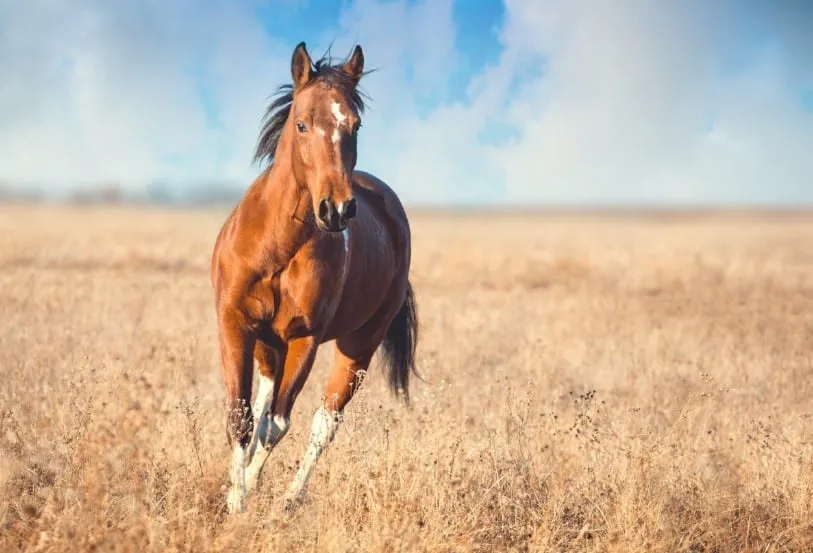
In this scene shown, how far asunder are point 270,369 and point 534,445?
1937 mm

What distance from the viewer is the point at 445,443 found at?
5824mm

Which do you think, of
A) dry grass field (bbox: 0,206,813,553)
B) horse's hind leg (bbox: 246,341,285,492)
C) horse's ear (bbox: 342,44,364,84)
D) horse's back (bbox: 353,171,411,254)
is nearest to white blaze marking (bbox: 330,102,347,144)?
horse's ear (bbox: 342,44,364,84)

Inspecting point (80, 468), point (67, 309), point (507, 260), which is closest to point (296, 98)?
point (80, 468)

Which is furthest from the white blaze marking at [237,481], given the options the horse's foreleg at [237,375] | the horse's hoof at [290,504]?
the horse's hoof at [290,504]

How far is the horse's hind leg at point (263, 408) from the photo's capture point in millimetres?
5403

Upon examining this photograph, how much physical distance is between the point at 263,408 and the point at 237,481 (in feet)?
1.88

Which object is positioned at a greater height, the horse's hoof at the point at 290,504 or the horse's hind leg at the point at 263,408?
the horse's hind leg at the point at 263,408

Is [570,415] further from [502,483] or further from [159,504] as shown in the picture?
[159,504]

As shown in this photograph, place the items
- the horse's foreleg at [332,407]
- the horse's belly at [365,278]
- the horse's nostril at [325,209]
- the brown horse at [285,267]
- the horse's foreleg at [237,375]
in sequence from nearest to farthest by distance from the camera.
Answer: the horse's nostril at [325,209] < the brown horse at [285,267] < the horse's foreleg at [237,375] < the horse's foreleg at [332,407] < the horse's belly at [365,278]

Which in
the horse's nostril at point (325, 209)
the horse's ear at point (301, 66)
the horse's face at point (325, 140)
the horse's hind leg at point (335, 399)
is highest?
the horse's ear at point (301, 66)

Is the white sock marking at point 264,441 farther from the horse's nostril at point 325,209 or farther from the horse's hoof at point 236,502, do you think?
the horse's nostril at point 325,209

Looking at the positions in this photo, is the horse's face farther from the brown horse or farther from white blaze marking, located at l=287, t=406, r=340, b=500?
white blaze marking, located at l=287, t=406, r=340, b=500

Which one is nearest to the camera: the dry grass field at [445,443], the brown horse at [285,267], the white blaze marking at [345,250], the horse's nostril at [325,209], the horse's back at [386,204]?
the dry grass field at [445,443]

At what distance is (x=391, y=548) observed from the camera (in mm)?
4426
